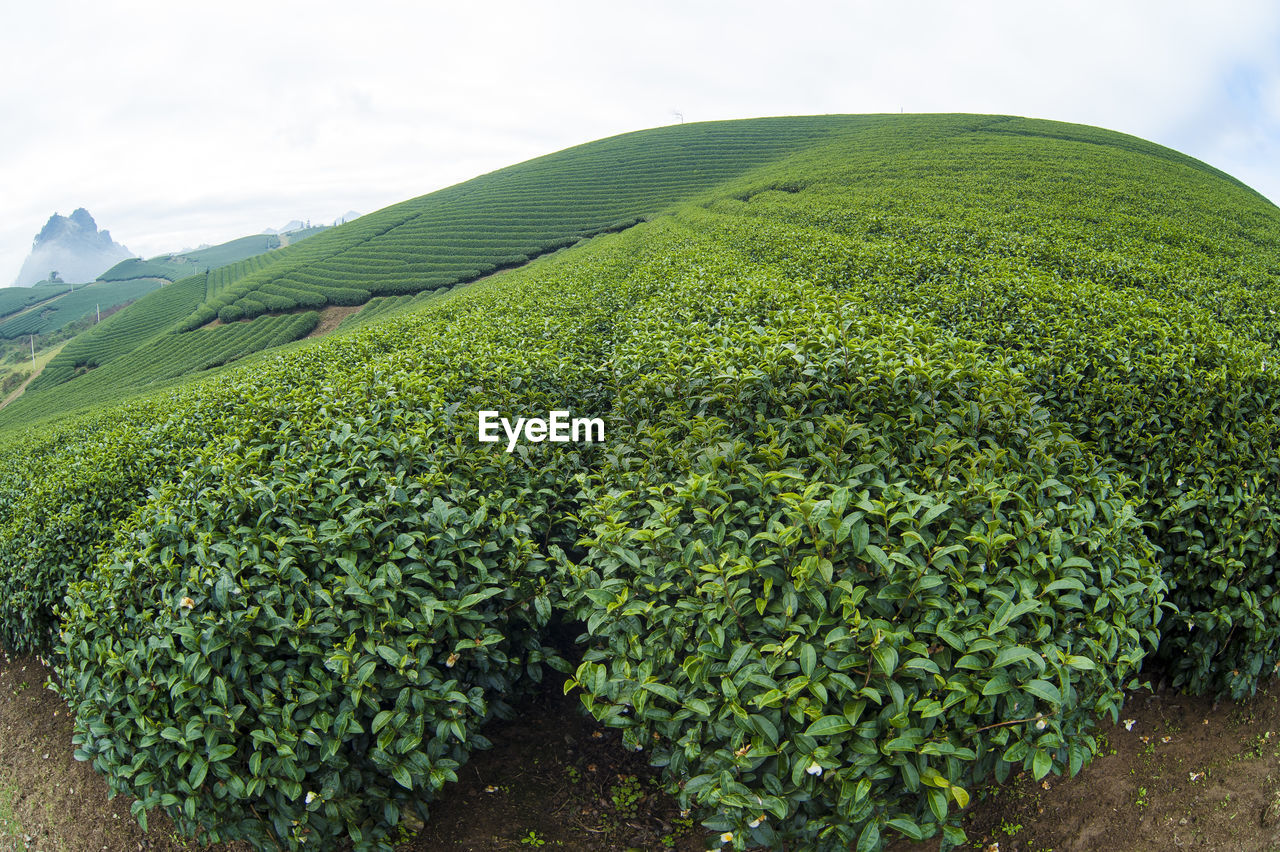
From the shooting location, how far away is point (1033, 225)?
12.2 m

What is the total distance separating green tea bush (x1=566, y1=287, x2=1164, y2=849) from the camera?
7.34 feet

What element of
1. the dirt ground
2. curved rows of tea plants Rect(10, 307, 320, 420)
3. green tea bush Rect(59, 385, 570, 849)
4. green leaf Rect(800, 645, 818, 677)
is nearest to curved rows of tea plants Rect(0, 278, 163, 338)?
curved rows of tea plants Rect(10, 307, 320, 420)

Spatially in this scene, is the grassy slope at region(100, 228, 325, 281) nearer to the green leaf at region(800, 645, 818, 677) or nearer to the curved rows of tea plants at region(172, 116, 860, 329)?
the curved rows of tea plants at region(172, 116, 860, 329)

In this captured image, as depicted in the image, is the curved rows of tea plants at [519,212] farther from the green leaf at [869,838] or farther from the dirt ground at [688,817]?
the green leaf at [869,838]

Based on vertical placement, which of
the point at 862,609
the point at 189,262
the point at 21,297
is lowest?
the point at 862,609

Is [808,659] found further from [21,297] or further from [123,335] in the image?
[21,297]

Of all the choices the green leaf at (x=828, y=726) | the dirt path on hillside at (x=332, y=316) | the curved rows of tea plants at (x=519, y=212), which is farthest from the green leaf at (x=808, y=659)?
the curved rows of tea plants at (x=519, y=212)

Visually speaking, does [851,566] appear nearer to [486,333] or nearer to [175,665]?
[175,665]

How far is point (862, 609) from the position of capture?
2502mm

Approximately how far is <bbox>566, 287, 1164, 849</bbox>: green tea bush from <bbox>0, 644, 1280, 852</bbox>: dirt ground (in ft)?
1.85

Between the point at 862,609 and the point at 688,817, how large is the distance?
5.33 ft

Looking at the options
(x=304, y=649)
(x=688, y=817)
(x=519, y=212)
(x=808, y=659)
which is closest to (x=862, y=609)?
(x=808, y=659)

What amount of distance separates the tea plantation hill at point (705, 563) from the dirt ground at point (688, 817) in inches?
10.7

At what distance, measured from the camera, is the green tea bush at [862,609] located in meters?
2.24
